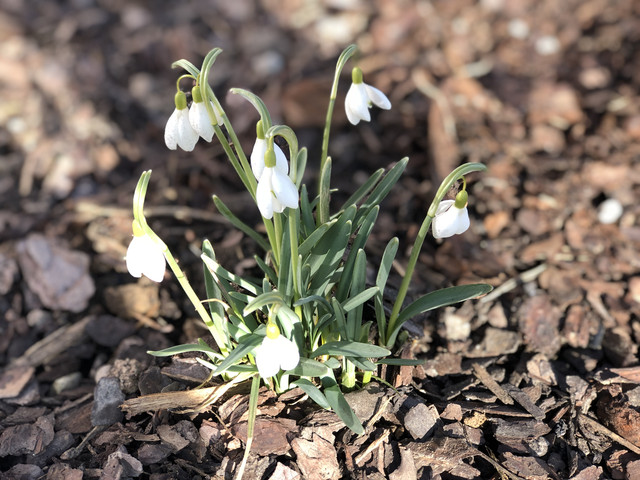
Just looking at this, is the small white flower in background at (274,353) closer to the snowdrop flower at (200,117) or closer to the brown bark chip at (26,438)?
the snowdrop flower at (200,117)

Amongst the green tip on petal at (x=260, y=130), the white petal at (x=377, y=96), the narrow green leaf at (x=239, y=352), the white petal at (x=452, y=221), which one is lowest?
the narrow green leaf at (x=239, y=352)

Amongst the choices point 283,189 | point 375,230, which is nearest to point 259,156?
point 283,189

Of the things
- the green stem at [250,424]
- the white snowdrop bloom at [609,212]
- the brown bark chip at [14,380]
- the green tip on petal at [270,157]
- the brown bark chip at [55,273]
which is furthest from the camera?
the white snowdrop bloom at [609,212]

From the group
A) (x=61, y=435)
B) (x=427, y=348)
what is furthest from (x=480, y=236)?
(x=61, y=435)

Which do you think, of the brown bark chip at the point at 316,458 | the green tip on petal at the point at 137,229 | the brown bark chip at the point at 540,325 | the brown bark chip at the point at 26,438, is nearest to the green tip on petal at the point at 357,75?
the green tip on petal at the point at 137,229

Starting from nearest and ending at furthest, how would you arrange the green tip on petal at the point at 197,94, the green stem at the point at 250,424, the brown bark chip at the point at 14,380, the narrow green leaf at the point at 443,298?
the green tip on petal at the point at 197,94
the green stem at the point at 250,424
the narrow green leaf at the point at 443,298
the brown bark chip at the point at 14,380

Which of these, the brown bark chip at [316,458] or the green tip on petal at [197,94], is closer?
the green tip on petal at [197,94]

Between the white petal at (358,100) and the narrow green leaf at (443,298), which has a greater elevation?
the white petal at (358,100)

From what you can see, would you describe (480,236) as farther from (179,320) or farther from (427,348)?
(179,320)

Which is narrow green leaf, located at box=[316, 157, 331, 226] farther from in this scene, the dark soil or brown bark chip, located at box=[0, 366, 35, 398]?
brown bark chip, located at box=[0, 366, 35, 398]
